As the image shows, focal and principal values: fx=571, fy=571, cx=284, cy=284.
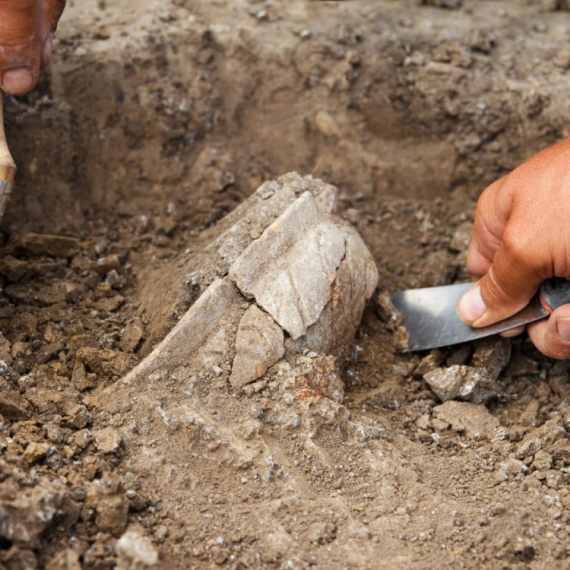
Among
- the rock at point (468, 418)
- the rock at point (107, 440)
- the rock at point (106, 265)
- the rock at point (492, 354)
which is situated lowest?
the rock at point (468, 418)

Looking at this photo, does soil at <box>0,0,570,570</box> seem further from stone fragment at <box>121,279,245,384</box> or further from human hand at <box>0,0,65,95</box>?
human hand at <box>0,0,65,95</box>

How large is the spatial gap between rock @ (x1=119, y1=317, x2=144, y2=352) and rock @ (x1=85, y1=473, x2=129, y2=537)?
0.72 metres

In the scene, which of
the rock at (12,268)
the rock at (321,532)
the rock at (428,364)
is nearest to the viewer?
the rock at (321,532)

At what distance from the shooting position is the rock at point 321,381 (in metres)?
2.30

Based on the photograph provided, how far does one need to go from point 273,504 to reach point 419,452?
73 centimetres

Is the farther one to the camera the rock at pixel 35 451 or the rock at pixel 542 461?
the rock at pixel 542 461

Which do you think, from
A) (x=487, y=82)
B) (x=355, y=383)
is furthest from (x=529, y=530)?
(x=487, y=82)

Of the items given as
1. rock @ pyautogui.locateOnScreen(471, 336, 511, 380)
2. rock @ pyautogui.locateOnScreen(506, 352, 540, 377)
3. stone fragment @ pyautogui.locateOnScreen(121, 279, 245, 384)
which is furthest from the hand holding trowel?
stone fragment @ pyautogui.locateOnScreen(121, 279, 245, 384)

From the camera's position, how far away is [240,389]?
89.0 inches

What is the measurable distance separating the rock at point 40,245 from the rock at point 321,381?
149 cm

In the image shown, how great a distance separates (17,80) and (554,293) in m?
2.57

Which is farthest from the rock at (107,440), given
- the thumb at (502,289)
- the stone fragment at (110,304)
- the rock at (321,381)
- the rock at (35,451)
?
the thumb at (502,289)

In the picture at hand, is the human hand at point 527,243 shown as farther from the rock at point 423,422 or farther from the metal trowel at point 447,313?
the rock at point 423,422

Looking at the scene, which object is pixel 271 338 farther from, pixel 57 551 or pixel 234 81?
pixel 234 81
